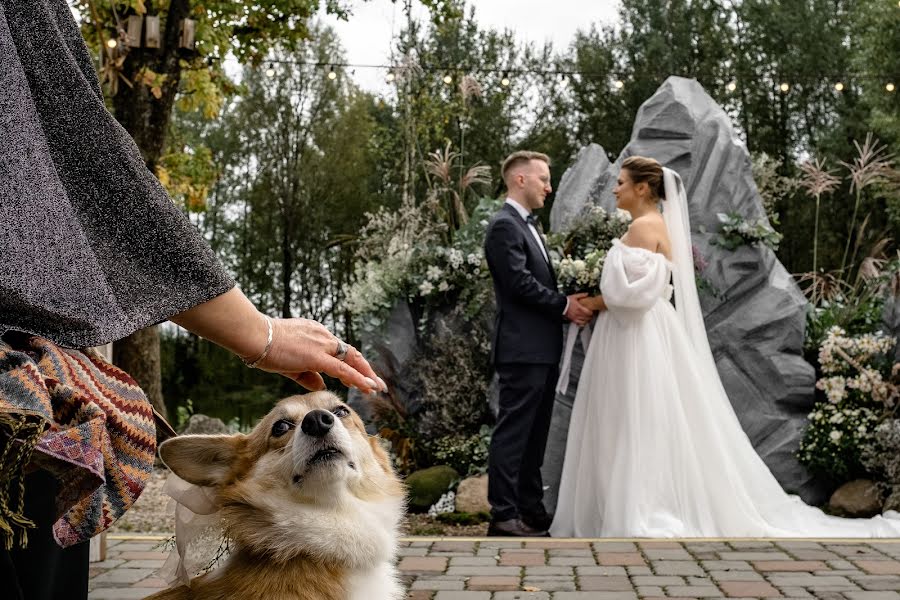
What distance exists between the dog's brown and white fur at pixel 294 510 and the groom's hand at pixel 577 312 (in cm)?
481

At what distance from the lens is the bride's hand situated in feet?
24.4

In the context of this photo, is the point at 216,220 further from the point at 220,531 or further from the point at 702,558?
the point at 220,531

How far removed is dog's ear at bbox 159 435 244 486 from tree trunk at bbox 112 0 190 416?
7707mm

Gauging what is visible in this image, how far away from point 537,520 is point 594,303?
1.80m

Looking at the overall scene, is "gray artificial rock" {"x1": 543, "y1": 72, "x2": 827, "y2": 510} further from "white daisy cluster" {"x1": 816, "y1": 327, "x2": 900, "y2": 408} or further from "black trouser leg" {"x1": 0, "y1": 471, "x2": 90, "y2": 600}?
"black trouser leg" {"x1": 0, "y1": 471, "x2": 90, "y2": 600}

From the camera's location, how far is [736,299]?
914 cm

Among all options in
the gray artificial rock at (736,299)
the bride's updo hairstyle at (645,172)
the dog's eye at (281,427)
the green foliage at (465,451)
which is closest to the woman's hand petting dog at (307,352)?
the dog's eye at (281,427)

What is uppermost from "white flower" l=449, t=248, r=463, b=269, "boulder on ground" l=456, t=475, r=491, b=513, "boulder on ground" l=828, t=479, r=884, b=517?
"white flower" l=449, t=248, r=463, b=269

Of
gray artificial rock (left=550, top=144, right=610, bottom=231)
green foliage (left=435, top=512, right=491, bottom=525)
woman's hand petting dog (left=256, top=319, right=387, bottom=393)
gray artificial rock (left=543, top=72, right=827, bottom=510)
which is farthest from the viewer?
gray artificial rock (left=550, top=144, right=610, bottom=231)

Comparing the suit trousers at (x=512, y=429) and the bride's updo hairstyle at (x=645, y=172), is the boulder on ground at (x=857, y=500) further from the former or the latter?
the bride's updo hairstyle at (x=645, y=172)

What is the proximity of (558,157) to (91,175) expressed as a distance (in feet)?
91.3

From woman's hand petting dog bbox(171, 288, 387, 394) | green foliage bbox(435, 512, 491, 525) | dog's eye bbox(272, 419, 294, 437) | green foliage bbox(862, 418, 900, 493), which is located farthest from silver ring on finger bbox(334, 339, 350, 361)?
green foliage bbox(862, 418, 900, 493)

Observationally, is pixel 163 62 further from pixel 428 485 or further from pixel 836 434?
pixel 836 434

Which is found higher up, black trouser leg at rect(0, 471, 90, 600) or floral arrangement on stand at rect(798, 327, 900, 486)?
black trouser leg at rect(0, 471, 90, 600)
